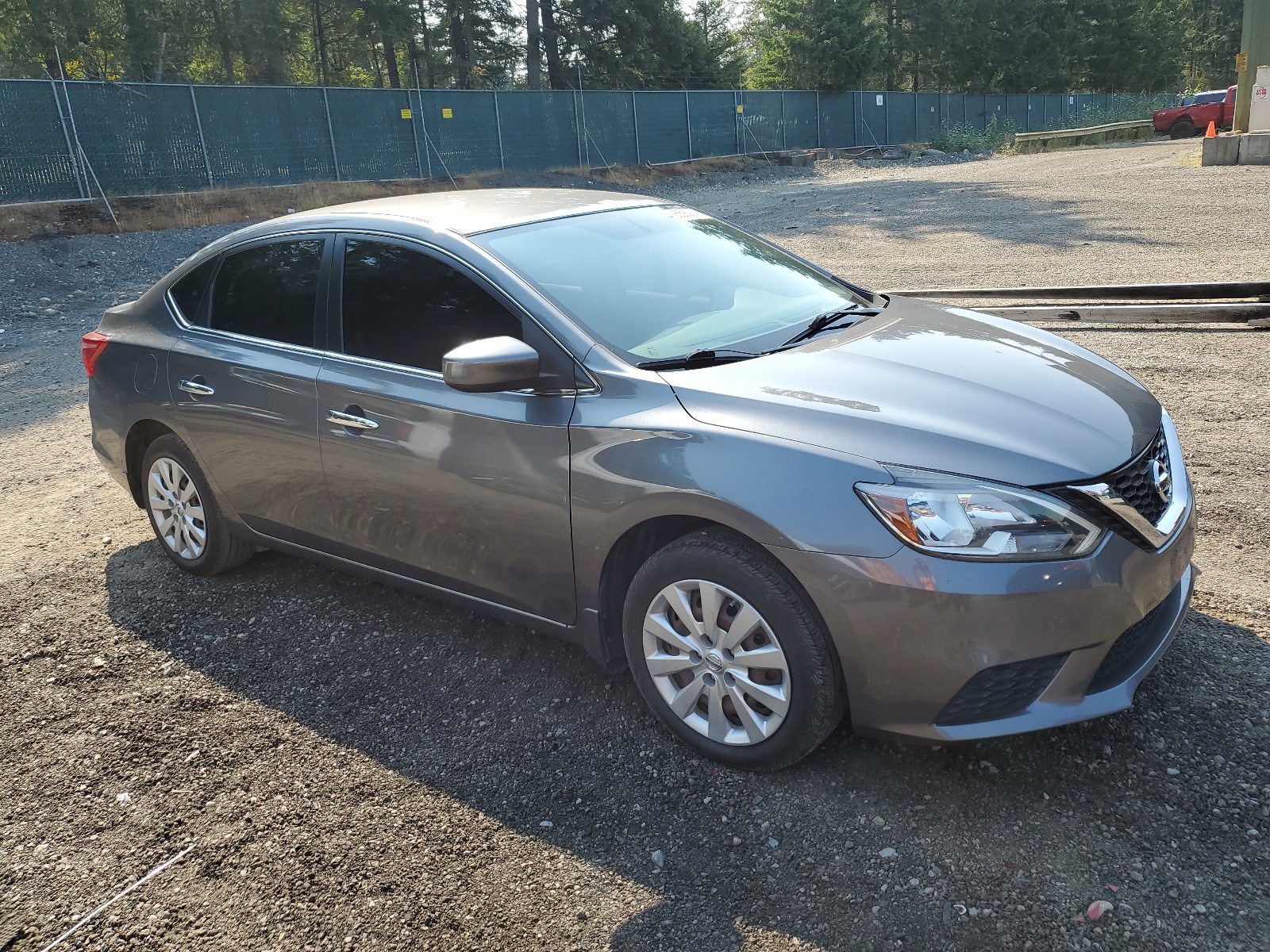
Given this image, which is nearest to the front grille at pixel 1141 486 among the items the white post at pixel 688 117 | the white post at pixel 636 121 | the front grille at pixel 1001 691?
the front grille at pixel 1001 691

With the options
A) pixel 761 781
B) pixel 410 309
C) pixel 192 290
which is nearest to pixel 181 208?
pixel 192 290

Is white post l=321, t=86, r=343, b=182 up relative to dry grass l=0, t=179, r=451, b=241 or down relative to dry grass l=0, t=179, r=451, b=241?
up

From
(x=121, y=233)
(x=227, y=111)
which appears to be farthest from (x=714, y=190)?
(x=121, y=233)

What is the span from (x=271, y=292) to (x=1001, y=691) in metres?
3.31

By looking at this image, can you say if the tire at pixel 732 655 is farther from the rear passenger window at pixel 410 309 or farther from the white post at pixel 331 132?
the white post at pixel 331 132

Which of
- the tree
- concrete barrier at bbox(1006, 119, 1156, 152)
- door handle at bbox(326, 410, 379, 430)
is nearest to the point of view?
door handle at bbox(326, 410, 379, 430)

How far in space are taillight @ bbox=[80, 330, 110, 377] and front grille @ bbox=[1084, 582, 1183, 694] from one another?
15.0 ft

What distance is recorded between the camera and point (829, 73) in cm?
4800

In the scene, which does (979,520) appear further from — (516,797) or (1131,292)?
(1131,292)

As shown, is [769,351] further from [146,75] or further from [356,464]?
[146,75]

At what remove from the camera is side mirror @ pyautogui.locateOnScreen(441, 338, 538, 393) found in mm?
3133

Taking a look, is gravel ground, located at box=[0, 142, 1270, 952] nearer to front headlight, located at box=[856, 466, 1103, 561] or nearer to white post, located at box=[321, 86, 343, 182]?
front headlight, located at box=[856, 466, 1103, 561]

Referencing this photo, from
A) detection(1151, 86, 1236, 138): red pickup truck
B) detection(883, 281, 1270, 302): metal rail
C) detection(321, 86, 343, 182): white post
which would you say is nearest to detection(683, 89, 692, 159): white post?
detection(321, 86, 343, 182): white post

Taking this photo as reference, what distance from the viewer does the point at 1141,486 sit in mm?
2852
